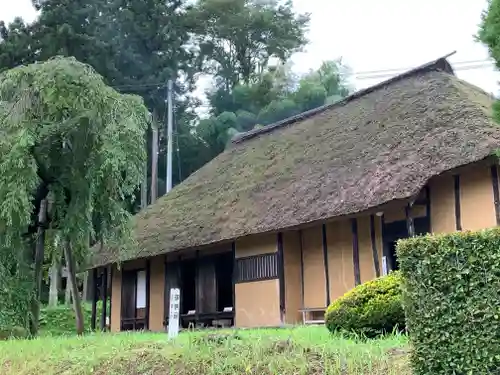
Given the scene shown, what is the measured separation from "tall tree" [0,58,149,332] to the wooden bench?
5.01 m

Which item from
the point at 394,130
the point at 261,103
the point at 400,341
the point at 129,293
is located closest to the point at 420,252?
the point at 400,341

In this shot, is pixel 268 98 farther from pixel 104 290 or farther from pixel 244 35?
pixel 104 290

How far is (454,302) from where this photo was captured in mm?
4824

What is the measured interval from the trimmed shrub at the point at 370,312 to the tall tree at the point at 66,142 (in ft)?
17.1

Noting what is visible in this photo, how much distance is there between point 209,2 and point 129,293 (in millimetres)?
23365

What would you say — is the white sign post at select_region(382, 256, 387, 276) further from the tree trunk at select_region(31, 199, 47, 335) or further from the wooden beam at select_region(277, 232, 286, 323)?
the tree trunk at select_region(31, 199, 47, 335)

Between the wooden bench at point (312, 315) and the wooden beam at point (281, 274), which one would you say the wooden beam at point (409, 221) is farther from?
the wooden beam at point (281, 274)

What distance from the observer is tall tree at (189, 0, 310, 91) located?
37.8 metres

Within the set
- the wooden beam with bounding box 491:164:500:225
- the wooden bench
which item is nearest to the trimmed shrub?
the wooden beam with bounding box 491:164:500:225

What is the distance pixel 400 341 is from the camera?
6.20 metres

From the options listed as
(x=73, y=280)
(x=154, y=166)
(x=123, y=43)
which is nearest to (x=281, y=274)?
(x=73, y=280)

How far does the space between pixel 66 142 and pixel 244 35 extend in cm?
2828

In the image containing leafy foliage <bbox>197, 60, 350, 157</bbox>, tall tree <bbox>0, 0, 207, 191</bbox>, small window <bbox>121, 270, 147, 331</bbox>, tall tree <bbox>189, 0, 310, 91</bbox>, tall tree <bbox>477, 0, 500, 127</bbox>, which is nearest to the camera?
tall tree <bbox>477, 0, 500, 127</bbox>

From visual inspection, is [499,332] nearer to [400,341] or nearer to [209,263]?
[400,341]
